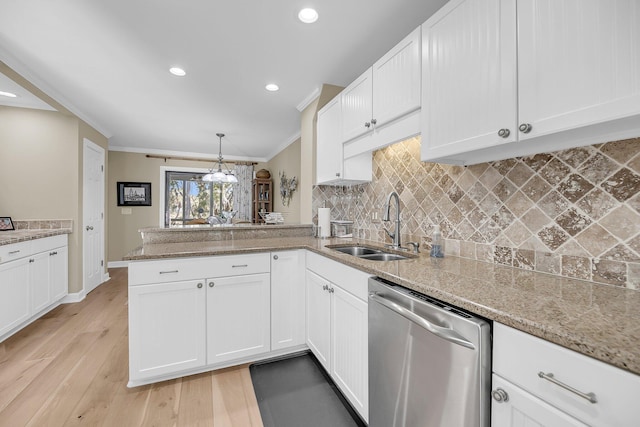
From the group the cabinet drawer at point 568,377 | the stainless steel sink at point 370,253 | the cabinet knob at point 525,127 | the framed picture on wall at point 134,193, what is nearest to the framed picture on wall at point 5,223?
the framed picture on wall at point 134,193

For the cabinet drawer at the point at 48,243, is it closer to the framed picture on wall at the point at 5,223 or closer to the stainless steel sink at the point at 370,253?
the framed picture on wall at the point at 5,223

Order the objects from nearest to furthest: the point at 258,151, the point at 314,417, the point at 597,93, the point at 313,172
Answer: the point at 597,93 → the point at 314,417 → the point at 313,172 → the point at 258,151

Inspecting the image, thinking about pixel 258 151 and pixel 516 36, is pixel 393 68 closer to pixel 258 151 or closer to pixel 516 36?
pixel 516 36

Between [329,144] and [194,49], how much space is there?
4.22 ft

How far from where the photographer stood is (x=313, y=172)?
9.33 ft

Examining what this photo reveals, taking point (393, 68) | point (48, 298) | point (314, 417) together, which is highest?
point (393, 68)

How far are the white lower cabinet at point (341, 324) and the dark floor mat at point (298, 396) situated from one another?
0.36 feet

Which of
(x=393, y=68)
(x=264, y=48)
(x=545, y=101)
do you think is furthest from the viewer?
(x=264, y=48)

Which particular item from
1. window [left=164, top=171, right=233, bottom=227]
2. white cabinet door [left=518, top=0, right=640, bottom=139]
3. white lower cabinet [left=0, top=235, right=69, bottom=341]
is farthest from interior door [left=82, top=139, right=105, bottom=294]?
white cabinet door [left=518, top=0, right=640, bottom=139]

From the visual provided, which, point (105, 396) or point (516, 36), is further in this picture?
point (105, 396)

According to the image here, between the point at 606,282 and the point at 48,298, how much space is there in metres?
4.52

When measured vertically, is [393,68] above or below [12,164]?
above

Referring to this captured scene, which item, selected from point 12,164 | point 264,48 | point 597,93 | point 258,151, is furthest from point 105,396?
point 258,151

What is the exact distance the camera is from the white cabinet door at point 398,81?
1.50 metres
